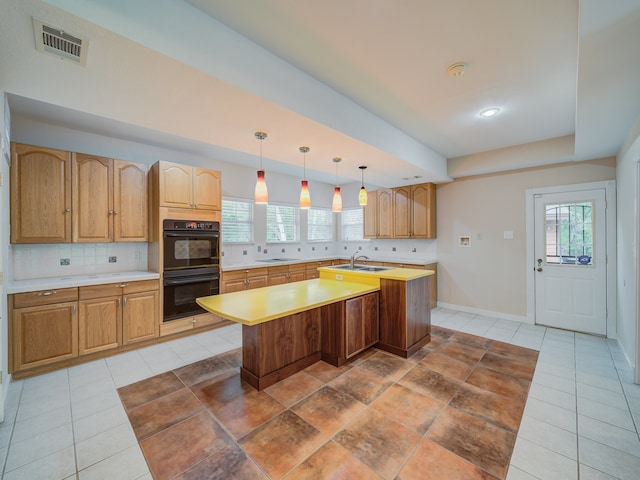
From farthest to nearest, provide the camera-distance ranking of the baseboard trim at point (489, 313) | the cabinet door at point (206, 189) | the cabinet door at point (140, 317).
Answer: the baseboard trim at point (489, 313) < the cabinet door at point (206, 189) < the cabinet door at point (140, 317)

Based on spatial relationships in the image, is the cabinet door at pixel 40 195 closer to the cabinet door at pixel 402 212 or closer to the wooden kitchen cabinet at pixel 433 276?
the wooden kitchen cabinet at pixel 433 276

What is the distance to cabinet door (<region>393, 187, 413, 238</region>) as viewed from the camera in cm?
545

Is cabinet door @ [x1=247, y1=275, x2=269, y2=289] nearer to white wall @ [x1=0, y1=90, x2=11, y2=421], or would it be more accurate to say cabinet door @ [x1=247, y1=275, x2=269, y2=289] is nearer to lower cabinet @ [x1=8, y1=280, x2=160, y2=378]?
lower cabinet @ [x1=8, y1=280, x2=160, y2=378]

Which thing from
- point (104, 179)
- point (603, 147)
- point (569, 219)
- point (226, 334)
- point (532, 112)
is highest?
point (532, 112)

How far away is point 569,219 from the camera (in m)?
4.05

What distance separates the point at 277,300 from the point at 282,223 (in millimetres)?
3569

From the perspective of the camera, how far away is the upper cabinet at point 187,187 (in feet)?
12.1

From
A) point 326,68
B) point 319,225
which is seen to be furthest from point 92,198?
point 319,225

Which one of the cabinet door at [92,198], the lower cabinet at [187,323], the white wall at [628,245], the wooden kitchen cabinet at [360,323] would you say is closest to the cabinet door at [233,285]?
the lower cabinet at [187,323]

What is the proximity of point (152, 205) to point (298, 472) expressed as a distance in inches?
143

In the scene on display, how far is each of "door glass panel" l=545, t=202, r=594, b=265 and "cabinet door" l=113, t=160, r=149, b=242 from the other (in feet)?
19.7

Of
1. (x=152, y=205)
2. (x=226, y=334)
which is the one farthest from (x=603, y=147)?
(x=152, y=205)

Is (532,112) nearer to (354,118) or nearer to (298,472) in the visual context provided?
(354,118)

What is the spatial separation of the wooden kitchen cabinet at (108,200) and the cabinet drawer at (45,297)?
66 cm
